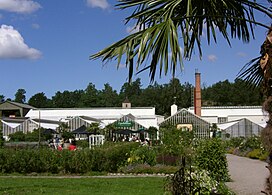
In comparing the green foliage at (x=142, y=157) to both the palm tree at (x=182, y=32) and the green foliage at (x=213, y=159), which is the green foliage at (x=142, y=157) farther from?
the palm tree at (x=182, y=32)

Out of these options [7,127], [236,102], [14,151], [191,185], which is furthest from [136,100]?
[191,185]

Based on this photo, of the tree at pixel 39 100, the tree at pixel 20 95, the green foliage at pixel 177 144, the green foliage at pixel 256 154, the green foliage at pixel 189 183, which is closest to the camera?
the green foliage at pixel 189 183

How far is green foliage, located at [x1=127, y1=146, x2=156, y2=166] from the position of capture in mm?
21484

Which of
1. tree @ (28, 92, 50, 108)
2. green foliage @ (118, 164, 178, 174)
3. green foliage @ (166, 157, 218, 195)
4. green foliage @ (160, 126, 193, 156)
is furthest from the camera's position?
tree @ (28, 92, 50, 108)

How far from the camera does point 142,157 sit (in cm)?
2161

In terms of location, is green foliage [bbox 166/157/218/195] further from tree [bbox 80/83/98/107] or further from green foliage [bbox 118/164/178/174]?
tree [bbox 80/83/98/107]

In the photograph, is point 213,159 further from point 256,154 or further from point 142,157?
point 256,154

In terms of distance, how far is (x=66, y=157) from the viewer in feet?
67.1

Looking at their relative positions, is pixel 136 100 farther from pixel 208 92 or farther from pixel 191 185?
pixel 191 185

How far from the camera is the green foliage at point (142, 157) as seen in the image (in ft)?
70.5

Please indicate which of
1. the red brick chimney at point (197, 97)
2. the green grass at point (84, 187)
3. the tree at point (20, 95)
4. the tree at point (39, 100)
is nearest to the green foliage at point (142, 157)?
the green grass at point (84, 187)

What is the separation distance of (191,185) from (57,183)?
9122mm

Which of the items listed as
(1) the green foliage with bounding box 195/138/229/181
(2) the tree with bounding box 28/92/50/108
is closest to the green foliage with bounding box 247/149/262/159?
(1) the green foliage with bounding box 195/138/229/181

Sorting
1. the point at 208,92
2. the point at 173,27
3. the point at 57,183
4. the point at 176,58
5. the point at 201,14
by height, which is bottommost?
the point at 57,183
